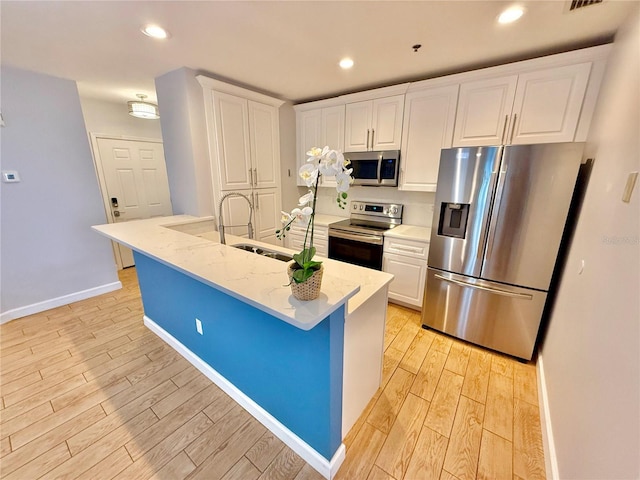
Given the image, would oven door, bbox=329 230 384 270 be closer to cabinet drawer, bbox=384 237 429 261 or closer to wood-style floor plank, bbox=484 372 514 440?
cabinet drawer, bbox=384 237 429 261

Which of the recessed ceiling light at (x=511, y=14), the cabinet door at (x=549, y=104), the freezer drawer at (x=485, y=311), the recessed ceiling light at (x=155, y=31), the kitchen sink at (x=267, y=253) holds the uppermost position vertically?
the recessed ceiling light at (x=511, y=14)

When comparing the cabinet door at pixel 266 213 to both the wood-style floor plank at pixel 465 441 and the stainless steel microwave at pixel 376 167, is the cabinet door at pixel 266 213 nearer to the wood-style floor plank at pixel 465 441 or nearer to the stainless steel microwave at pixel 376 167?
the stainless steel microwave at pixel 376 167

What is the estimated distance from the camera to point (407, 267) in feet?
8.83

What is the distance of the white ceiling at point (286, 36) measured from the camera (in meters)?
1.51

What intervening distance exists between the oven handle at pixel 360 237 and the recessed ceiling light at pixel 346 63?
1.64m

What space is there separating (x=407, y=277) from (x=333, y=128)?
2.03 metres

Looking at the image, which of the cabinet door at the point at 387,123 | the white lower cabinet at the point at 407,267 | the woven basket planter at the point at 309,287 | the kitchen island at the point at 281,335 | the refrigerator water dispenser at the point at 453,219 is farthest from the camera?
the cabinet door at the point at 387,123

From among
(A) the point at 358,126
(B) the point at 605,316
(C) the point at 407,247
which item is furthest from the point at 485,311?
(A) the point at 358,126

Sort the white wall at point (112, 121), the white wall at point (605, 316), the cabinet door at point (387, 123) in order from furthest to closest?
the white wall at point (112, 121) → the cabinet door at point (387, 123) → the white wall at point (605, 316)

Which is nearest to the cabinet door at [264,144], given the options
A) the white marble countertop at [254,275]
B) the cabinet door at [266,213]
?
the cabinet door at [266,213]

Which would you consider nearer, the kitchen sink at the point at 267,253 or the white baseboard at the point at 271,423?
the white baseboard at the point at 271,423

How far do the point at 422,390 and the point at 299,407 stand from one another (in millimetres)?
967

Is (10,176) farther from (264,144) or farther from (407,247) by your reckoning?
(407,247)

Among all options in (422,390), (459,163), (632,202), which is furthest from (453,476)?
(459,163)
